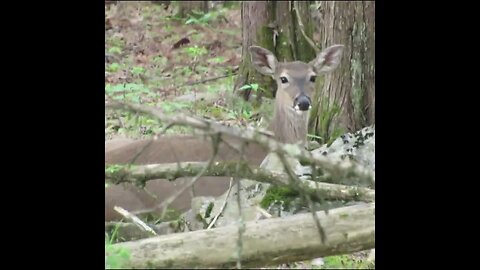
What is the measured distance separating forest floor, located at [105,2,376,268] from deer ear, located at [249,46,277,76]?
0.55m

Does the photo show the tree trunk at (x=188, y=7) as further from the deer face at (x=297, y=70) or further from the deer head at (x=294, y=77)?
the deer face at (x=297, y=70)

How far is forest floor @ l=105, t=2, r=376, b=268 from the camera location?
4.87 meters

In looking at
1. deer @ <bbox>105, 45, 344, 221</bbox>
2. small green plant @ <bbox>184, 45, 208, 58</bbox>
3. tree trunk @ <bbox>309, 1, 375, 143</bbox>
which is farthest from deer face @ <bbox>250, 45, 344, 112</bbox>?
small green plant @ <bbox>184, 45, 208, 58</bbox>

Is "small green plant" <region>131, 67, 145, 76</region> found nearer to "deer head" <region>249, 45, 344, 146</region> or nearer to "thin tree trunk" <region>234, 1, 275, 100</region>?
"thin tree trunk" <region>234, 1, 275, 100</region>

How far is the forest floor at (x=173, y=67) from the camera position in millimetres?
4867

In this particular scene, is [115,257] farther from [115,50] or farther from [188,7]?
[188,7]

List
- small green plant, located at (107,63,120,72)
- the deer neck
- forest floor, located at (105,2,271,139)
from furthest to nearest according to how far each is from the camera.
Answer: small green plant, located at (107,63,120,72) → forest floor, located at (105,2,271,139) → the deer neck

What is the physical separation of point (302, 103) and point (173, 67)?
174 inches

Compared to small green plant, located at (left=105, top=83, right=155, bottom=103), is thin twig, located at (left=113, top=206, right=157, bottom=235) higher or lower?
lower

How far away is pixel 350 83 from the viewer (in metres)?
4.59

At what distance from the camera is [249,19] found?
6.45 m
